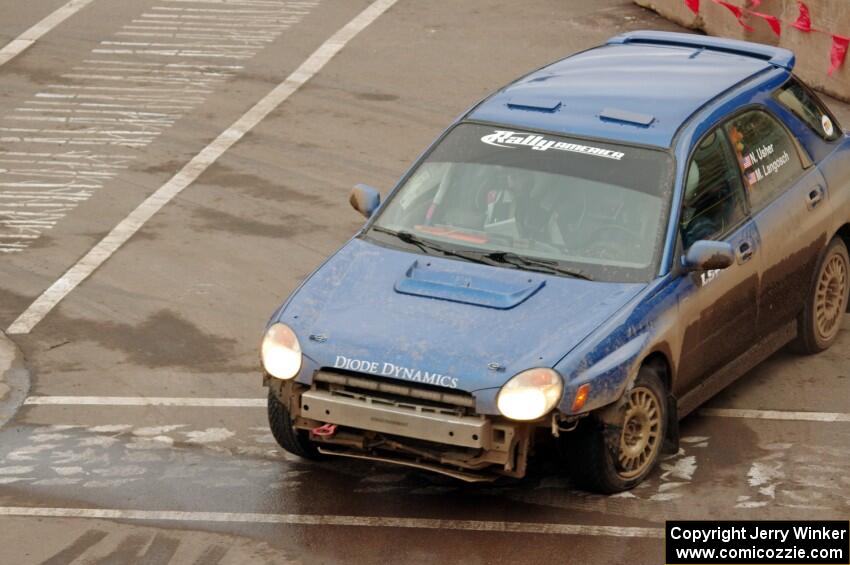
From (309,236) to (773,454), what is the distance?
5.14m

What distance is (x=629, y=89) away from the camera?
10.0 meters

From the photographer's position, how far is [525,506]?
8578 mm

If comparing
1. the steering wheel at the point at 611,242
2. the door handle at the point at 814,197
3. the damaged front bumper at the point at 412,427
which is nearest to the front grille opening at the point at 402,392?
the damaged front bumper at the point at 412,427

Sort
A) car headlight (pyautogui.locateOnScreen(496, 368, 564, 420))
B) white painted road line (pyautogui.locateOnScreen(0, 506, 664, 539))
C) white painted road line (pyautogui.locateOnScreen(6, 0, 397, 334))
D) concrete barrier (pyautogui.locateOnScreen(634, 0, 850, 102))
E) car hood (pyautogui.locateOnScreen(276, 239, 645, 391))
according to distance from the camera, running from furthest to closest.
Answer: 1. concrete barrier (pyautogui.locateOnScreen(634, 0, 850, 102))
2. white painted road line (pyautogui.locateOnScreen(6, 0, 397, 334))
3. white painted road line (pyautogui.locateOnScreen(0, 506, 664, 539))
4. car hood (pyautogui.locateOnScreen(276, 239, 645, 391))
5. car headlight (pyautogui.locateOnScreen(496, 368, 564, 420))

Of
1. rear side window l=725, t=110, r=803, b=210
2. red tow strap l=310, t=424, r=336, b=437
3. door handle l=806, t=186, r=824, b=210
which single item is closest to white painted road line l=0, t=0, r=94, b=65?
rear side window l=725, t=110, r=803, b=210

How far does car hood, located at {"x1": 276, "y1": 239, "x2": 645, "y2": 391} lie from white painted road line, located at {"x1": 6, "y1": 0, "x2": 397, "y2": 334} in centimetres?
360

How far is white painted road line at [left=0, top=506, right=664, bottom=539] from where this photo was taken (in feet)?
27.1

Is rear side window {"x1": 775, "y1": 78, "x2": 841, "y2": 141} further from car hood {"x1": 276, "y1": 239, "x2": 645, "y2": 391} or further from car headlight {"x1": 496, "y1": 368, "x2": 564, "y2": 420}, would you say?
car headlight {"x1": 496, "y1": 368, "x2": 564, "y2": 420}

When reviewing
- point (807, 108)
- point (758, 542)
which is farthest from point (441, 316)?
point (807, 108)

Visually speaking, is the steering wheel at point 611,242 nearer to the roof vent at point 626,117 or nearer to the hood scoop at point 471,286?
the hood scoop at point 471,286

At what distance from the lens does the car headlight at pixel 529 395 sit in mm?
7906

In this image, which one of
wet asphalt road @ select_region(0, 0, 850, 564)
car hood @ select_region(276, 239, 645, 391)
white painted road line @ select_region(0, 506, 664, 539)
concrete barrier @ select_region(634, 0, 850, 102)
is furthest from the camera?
concrete barrier @ select_region(634, 0, 850, 102)

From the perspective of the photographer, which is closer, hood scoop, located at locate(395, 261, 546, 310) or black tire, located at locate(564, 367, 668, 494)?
black tire, located at locate(564, 367, 668, 494)

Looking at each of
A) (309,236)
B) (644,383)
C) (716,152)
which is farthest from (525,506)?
(309,236)
